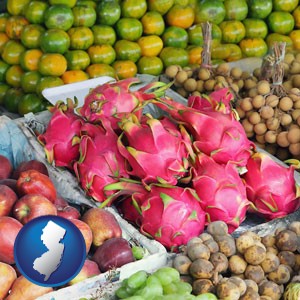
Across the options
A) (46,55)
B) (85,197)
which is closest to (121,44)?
(46,55)

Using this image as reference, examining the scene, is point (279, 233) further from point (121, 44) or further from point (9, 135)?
point (121, 44)

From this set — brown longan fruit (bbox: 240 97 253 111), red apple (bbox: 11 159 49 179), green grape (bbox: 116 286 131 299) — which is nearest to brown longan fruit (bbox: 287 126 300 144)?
brown longan fruit (bbox: 240 97 253 111)

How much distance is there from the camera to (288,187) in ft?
6.56

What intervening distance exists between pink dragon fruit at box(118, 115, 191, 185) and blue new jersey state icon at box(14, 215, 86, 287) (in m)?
0.49

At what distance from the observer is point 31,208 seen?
1747mm

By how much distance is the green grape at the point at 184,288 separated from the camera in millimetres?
1469

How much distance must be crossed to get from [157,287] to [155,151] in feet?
1.74

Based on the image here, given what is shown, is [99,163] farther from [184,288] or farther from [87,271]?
[184,288]

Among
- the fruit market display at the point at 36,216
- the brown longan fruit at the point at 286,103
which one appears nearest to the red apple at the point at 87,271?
the fruit market display at the point at 36,216

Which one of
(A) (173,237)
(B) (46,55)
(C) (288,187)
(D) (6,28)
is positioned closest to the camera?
(A) (173,237)

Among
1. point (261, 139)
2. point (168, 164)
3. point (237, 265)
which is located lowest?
point (261, 139)

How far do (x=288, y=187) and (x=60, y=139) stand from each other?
2.77ft

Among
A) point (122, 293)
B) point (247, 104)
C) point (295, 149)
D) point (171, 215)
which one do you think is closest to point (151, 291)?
point (122, 293)

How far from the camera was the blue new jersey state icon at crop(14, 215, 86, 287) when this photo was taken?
1.38 meters
